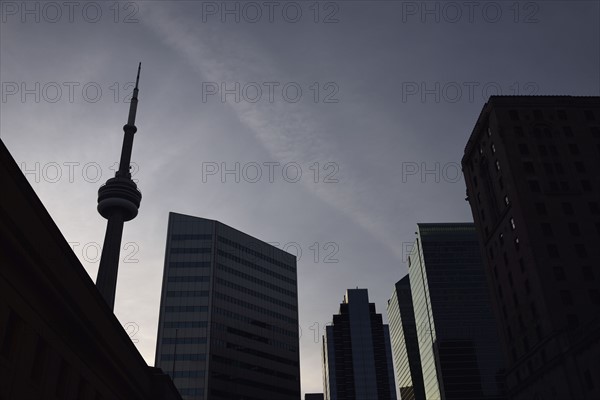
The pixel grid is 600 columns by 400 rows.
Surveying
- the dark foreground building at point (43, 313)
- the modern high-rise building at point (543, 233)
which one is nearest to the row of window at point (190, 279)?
the modern high-rise building at point (543, 233)

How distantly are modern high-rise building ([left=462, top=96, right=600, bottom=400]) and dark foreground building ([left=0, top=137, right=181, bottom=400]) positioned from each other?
45.9 m

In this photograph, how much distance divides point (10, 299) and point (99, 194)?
10080cm

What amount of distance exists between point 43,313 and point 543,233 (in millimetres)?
60451

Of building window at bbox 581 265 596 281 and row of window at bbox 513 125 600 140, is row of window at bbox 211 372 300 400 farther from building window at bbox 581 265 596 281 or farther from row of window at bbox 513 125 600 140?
building window at bbox 581 265 596 281

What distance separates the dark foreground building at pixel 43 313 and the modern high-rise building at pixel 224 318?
89.0 m

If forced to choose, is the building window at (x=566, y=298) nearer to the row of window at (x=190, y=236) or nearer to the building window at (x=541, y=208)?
the building window at (x=541, y=208)

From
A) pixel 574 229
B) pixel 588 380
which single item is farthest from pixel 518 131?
pixel 588 380

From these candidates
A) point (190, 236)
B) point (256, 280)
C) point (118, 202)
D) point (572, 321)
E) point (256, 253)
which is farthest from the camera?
point (256, 253)

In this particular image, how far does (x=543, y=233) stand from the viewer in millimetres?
69812

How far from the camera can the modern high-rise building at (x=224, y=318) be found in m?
128

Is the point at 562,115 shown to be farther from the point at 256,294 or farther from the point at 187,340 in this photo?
the point at 187,340

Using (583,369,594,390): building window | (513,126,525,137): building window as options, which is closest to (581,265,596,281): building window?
(583,369,594,390): building window

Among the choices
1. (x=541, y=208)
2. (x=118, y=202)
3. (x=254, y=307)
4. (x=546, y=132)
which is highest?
(x=118, y=202)

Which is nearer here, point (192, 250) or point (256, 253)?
point (192, 250)
